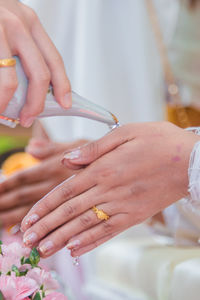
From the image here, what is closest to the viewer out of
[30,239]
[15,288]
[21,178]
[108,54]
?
[15,288]

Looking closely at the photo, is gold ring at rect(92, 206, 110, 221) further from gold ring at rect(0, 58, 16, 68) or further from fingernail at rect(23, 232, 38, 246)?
gold ring at rect(0, 58, 16, 68)

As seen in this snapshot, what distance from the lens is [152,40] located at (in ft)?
4.20

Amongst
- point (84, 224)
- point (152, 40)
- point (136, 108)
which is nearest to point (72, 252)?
point (84, 224)

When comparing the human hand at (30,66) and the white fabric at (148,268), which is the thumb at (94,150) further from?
the white fabric at (148,268)

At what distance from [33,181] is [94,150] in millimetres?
284

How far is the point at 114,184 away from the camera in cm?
58

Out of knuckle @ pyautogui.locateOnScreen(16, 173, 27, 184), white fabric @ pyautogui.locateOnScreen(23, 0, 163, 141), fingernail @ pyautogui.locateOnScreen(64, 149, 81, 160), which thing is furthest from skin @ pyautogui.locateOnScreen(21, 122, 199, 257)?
white fabric @ pyautogui.locateOnScreen(23, 0, 163, 141)

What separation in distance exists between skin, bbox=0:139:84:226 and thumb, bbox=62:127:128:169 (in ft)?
0.27

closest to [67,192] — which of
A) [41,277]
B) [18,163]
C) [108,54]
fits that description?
[41,277]

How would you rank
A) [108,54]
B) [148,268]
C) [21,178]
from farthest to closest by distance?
[108,54], [21,178], [148,268]

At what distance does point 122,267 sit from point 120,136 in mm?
305

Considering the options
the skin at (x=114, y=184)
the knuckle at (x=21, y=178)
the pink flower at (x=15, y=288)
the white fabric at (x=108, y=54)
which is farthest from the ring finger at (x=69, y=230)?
the white fabric at (x=108, y=54)

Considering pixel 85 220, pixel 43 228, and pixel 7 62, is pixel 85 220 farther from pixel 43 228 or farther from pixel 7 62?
pixel 7 62

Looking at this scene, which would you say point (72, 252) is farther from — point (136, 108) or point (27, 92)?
point (136, 108)
